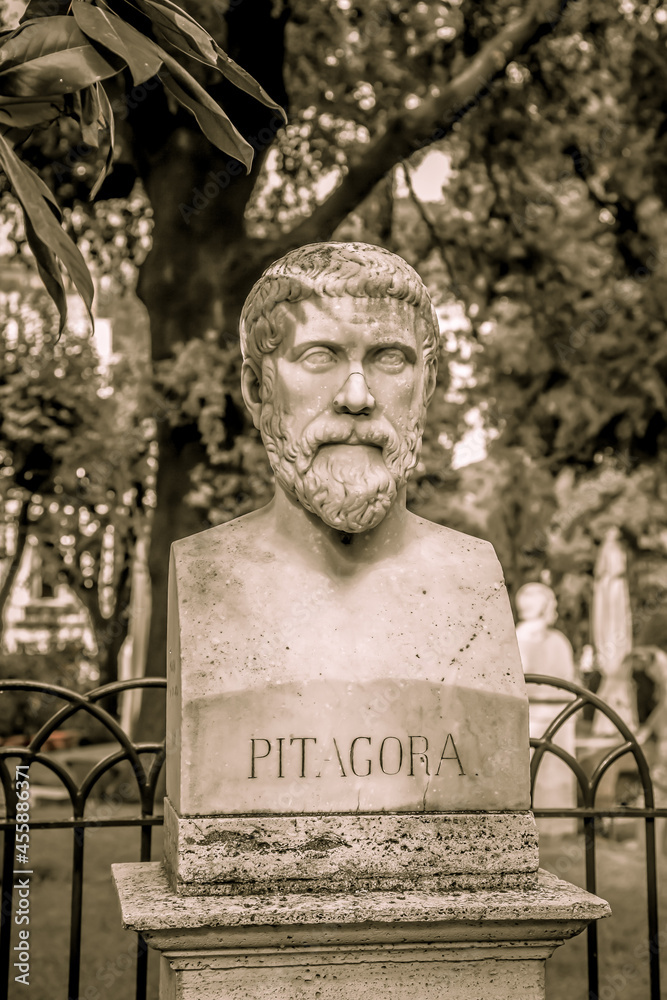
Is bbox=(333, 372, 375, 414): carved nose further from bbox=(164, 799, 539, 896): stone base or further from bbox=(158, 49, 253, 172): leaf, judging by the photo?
bbox=(164, 799, 539, 896): stone base

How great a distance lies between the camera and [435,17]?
9.12 m

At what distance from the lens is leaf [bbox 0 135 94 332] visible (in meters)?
2.61

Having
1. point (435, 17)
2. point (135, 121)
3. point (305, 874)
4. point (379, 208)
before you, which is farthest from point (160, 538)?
point (305, 874)

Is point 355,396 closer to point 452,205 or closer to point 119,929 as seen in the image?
point 119,929

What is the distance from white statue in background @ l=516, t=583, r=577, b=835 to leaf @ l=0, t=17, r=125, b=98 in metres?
8.04

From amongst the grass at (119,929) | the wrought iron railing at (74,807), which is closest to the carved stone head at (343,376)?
the wrought iron railing at (74,807)

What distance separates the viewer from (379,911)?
2793mm

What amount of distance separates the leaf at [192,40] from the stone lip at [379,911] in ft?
6.21

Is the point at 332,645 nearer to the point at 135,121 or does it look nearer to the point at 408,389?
the point at 408,389

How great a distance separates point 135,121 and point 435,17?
2.55m

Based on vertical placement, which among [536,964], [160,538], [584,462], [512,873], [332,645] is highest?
[584,462]

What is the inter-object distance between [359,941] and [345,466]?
1.22m

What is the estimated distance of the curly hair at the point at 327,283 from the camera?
3.14 m

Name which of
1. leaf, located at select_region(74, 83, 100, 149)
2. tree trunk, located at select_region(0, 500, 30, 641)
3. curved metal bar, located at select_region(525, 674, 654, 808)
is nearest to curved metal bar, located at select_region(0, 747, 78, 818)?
curved metal bar, located at select_region(525, 674, 654, 808)
